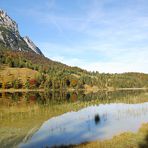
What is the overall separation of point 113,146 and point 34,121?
2902cm

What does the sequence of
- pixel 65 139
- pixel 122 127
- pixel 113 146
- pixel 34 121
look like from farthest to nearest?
pixel 34 121 → pixel 122 127 → pixel 65 139 → pixel 113 146

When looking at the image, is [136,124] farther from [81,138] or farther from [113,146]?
[113,146]

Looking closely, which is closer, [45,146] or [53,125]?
[45,146]

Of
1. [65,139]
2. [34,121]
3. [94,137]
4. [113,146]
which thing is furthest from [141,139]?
[34,121]

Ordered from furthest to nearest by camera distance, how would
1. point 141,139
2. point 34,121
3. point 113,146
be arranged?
point 34,121 < point 141,139 < point 113,146

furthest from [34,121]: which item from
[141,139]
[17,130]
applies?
[141,139]

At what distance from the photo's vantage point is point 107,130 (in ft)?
169

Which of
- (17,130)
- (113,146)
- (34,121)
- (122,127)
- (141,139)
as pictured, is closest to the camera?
(113,146)

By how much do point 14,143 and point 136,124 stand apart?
27622 millimetres

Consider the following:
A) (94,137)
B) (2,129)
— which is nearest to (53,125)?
(2,129)

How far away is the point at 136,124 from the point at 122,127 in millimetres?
4536

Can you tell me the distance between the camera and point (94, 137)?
4506cm

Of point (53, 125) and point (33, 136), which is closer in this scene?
point (33, 136)

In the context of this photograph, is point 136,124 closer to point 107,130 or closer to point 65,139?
point 107,130
